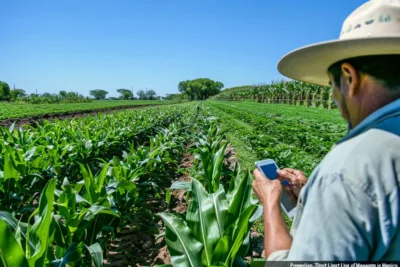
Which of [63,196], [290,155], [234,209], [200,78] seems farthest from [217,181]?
[200,78]

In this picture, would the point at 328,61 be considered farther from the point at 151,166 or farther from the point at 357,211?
the point at 151,166

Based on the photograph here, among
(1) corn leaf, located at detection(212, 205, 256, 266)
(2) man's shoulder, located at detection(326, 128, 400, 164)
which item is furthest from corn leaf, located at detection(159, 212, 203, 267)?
(2) man's shoulder, located at detection(326, 128, 400, 164)

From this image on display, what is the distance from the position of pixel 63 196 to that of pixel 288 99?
39.8 m

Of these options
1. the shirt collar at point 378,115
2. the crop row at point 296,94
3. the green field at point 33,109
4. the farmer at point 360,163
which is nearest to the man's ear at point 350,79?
the farmer at point 360,163

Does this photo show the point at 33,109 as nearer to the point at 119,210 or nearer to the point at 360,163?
the point at 119,210

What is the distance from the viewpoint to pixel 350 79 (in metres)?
0.97

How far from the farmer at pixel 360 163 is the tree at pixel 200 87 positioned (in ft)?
420

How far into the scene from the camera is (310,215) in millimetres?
807

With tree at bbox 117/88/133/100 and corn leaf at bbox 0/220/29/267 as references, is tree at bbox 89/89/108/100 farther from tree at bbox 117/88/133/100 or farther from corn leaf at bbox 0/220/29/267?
corn leaf at bbox 0/220/29/267

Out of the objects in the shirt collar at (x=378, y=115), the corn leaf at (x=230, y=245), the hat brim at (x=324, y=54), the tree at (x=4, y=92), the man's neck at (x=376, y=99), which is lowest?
the corn leaf at (x=230, y=245)

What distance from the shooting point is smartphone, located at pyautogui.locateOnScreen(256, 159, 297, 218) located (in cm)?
148

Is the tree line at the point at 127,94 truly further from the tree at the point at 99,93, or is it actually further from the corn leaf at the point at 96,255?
the corn leaf at the point at 96,255

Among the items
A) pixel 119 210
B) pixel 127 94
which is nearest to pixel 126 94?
pixel 127 94

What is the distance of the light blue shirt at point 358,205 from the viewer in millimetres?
749
